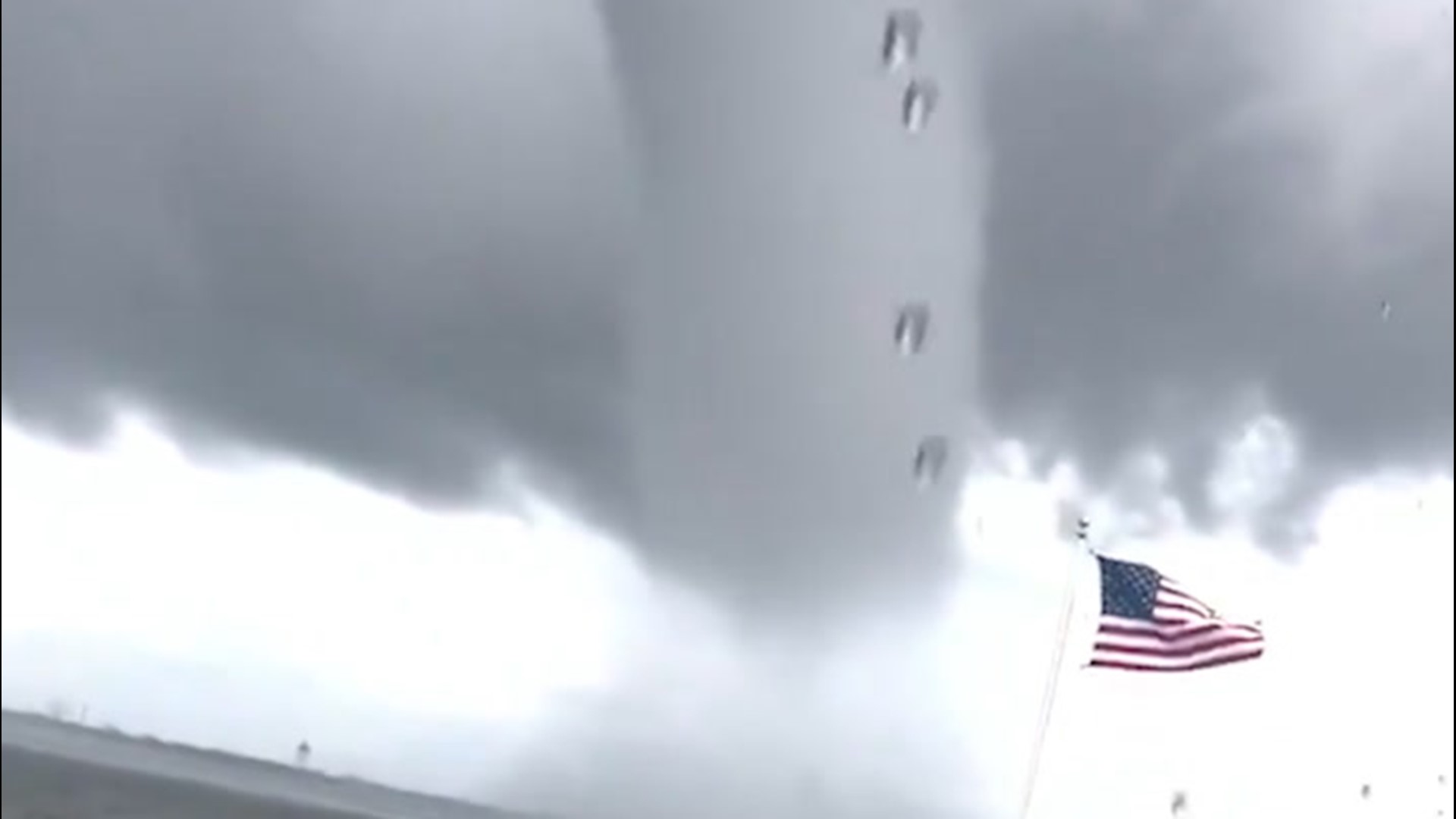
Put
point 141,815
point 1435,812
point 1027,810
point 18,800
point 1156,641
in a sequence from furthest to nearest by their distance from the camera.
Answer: point 141,815 → point 18,800 → point 1435,812 → point 1156,641 → point 1027,810

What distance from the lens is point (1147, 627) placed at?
65.1m

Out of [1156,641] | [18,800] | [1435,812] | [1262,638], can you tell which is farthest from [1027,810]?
[18,800]

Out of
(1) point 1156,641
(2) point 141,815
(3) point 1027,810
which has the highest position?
(1) point 1156,641

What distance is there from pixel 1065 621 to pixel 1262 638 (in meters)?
7.31

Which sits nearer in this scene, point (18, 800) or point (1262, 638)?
point (1262, 638)

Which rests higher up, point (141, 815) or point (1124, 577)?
point (1124, 577)

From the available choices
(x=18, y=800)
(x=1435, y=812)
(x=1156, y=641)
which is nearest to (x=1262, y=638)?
(x=1156, y=641)

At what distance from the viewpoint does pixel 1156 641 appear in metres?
65.2

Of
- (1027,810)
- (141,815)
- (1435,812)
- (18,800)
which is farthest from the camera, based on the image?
(141,815)

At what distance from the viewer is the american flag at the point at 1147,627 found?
6506 centimetres

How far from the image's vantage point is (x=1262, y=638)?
67.6 metres

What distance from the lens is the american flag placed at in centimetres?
6506

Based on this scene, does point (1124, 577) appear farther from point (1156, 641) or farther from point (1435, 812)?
point (1435, 812)

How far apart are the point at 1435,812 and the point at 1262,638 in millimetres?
10250
